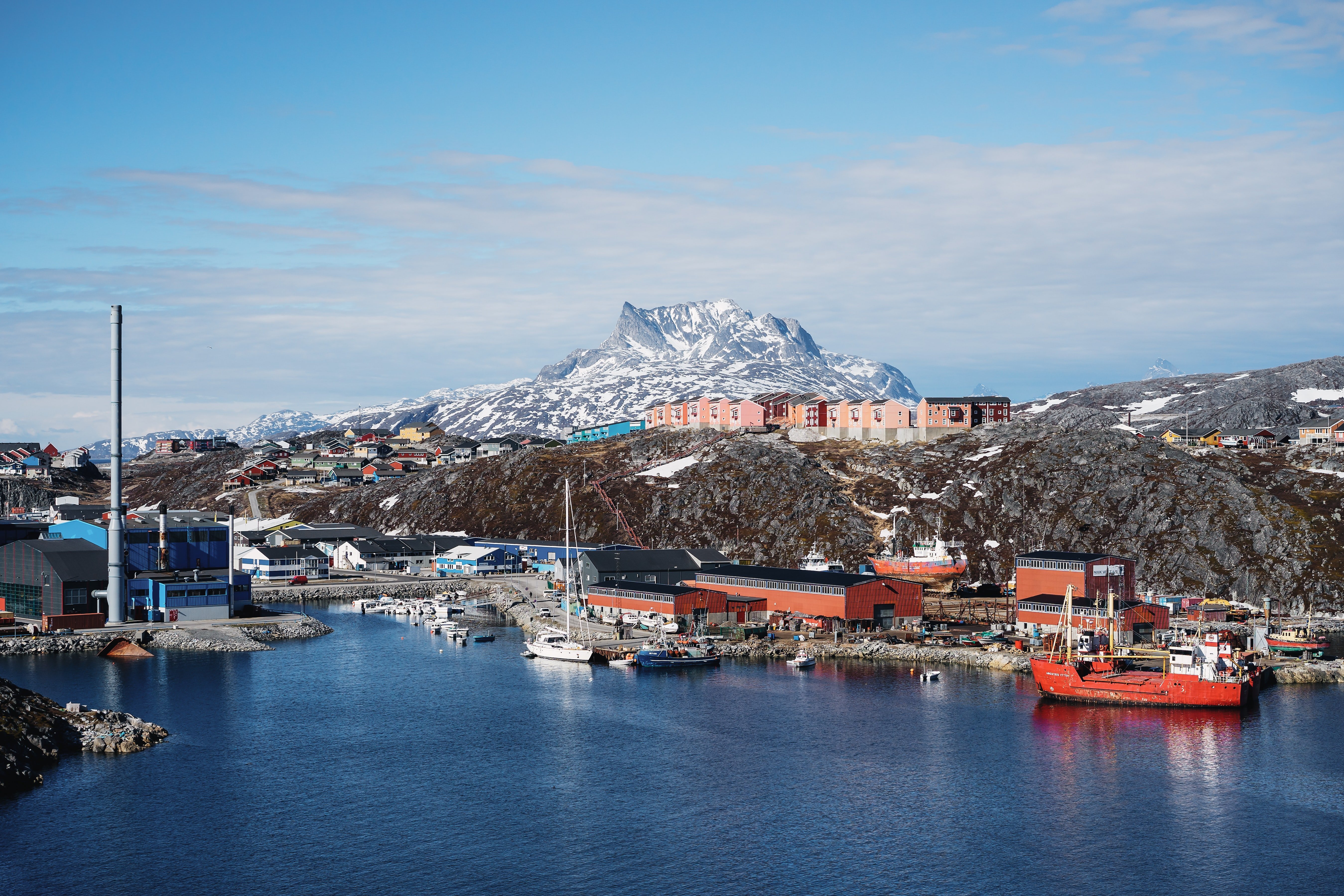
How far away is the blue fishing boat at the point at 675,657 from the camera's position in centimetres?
8081

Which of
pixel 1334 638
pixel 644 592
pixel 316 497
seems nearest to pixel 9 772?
pixel 644 592

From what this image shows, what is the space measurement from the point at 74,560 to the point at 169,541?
14.0 metres

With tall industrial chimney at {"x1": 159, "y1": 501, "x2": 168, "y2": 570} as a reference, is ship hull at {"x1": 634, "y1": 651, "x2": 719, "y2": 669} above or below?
below

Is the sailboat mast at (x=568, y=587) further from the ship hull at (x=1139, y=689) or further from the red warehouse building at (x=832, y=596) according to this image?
the ship hull at (x=1139, y=689)

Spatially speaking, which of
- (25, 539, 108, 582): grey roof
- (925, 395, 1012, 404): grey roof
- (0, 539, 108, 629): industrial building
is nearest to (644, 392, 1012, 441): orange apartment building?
(925, 395, 1012, 404): grey roof

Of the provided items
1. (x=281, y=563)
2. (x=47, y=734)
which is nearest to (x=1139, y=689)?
(x=47, y=734)

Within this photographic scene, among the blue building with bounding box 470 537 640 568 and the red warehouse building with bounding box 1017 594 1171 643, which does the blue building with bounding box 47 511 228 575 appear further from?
the red warehouse building with bounding box 1017 594 1171 643

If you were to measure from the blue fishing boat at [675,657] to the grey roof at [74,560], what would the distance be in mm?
44690

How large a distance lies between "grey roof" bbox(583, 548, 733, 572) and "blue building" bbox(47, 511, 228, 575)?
36.0m

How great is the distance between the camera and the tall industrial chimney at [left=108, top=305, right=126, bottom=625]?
90.2 meters

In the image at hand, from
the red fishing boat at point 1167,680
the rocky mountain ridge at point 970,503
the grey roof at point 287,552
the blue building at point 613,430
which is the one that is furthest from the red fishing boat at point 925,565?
the blue building at point 613,430

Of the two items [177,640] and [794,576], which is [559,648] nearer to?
[794,576]

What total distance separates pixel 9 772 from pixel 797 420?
426 ft

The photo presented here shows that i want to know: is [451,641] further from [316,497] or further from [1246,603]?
[316,497]
